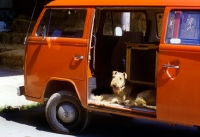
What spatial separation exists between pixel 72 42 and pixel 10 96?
3432 mm

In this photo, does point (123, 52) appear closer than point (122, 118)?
Yes

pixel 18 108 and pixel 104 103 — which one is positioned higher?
pixel 104 103

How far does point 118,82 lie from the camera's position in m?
6.61

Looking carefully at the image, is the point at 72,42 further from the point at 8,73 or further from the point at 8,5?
the point at 8,5

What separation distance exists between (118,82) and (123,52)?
692 millimetres

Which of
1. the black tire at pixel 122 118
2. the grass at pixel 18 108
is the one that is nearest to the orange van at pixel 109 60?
the black tire at pixel 122 118

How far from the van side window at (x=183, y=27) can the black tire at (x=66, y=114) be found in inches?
70.1

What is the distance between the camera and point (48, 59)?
6.93m

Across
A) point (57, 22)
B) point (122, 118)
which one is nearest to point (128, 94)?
point (122, 118)

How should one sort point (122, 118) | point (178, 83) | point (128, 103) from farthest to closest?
point (122, 118)
point (128, 103)
point (178, 83)

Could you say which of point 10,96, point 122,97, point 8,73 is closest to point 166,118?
point 122,97

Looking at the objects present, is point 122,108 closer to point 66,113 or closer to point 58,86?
point 66,113

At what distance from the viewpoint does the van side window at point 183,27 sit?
5.69m

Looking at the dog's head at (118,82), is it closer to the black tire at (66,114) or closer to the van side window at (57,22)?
the black tire at (66,114)
